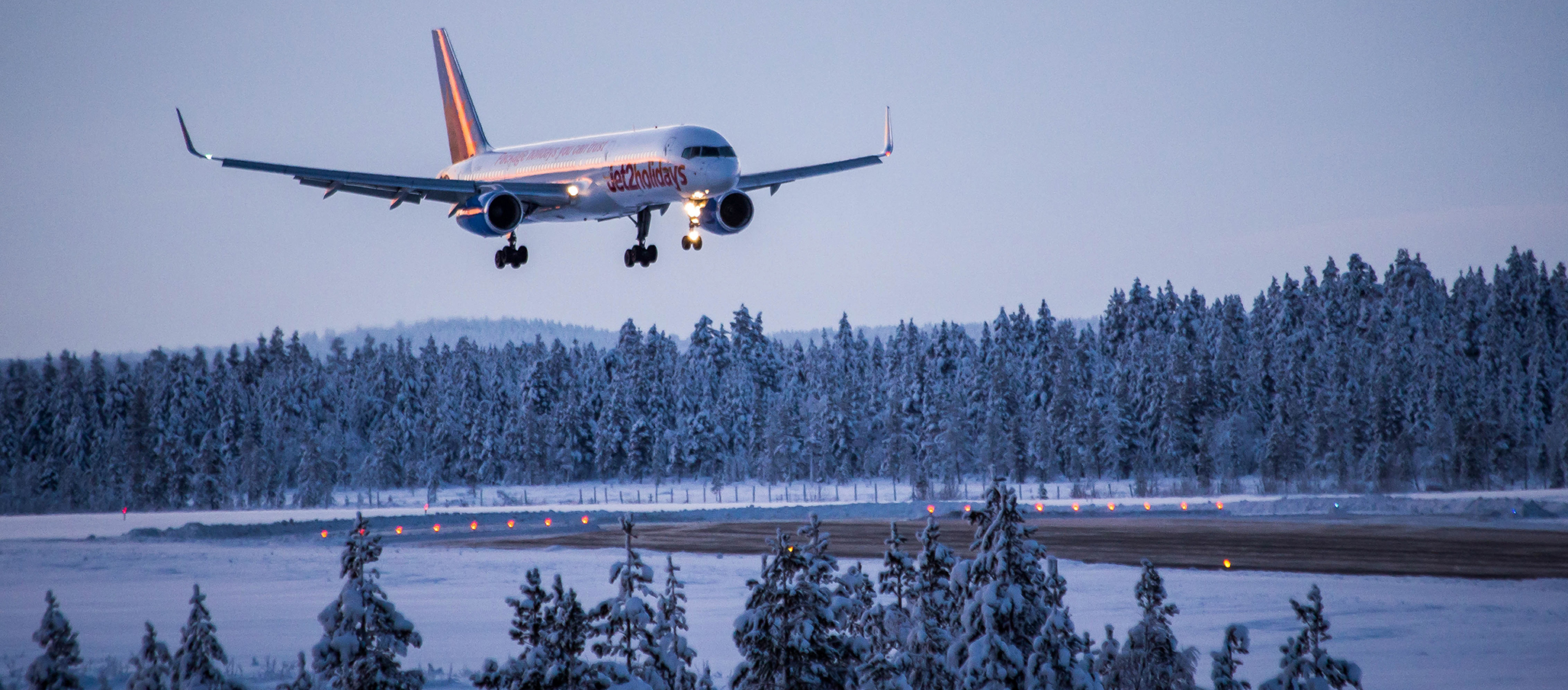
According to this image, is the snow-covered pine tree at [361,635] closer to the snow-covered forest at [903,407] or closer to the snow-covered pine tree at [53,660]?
the snow-covered pine tree at [53,660]

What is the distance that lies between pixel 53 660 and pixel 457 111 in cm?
4365

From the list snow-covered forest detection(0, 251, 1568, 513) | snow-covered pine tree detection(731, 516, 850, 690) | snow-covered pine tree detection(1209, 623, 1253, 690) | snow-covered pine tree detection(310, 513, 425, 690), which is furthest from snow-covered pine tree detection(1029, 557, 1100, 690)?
snow-covered forest detection(0, 251, 1568, 513)

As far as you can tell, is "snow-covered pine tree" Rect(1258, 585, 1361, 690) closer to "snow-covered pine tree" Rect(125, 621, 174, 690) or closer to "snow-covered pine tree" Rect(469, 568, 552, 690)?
"snow-covered pine tree" Rect(469, 568, 552, 690)

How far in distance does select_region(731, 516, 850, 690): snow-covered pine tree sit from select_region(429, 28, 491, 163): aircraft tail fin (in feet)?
131

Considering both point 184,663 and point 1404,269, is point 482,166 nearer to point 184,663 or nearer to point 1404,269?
point 184,663

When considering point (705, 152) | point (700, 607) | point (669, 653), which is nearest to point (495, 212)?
point (705, 152)

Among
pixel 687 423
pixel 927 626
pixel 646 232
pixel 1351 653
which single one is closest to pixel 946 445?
pixel 687 423

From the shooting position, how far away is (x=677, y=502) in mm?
92938

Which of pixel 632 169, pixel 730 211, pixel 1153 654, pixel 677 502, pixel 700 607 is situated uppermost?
pixel 632 169

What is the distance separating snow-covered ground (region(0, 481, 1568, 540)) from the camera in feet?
204

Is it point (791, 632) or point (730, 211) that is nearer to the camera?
point (791, 632)

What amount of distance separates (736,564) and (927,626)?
93.5 feet

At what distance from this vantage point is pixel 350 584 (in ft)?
40.8

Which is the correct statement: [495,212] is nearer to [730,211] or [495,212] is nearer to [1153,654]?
[730,211]
